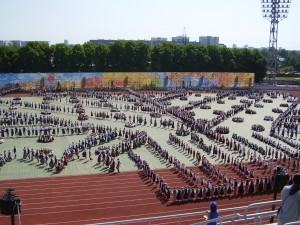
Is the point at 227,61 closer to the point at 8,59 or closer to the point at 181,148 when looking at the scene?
the point at 8,59

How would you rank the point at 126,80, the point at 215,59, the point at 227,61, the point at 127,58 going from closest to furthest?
1. the point at 126,80
2. the point at 127,58
3. the point at 215,59
4. the point at 227,61

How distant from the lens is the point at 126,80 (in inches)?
2437

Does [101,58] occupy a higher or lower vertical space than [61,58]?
higher

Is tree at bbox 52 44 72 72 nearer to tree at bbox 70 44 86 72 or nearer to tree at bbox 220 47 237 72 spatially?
tree at bbox 70 44 86 72

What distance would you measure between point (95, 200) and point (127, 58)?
5362 cm

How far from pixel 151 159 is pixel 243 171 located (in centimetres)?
633

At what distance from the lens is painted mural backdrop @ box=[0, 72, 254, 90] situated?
5603 cm

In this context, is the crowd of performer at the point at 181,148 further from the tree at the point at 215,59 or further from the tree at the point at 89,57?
the tree at the point at 215,59

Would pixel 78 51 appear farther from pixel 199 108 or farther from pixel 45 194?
pixel 45 194

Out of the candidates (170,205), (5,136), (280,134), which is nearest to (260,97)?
(280,134)

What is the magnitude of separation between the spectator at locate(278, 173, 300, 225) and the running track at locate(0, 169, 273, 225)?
10890 mm

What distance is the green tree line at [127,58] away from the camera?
208 ft

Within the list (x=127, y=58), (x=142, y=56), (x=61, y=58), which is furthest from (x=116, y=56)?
(x=61, y=58)

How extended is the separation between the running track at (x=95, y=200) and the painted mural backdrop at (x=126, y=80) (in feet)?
121
